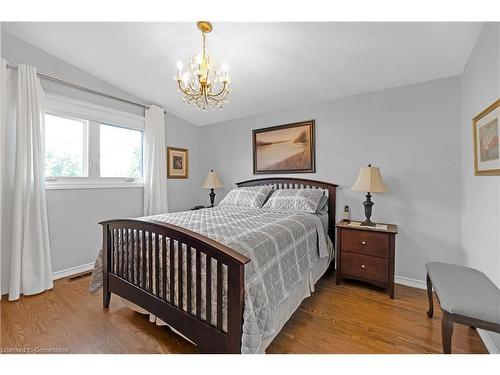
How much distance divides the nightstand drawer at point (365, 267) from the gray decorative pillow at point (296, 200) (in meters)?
0.65

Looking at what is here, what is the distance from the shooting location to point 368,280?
2.29 m

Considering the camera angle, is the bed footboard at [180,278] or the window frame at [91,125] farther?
the window frame at [91,125]

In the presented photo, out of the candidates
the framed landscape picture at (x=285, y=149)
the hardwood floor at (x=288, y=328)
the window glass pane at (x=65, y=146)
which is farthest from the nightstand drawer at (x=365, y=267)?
the window glass pane at (x=65, y=146)

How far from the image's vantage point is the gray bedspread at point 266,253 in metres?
1.24

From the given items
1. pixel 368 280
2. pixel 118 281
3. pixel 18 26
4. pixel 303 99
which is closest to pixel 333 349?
pixel 368 280

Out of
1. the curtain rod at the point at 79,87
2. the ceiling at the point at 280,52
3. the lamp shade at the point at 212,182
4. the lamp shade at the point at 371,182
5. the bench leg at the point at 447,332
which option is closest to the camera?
the bench leg at the point at 447,332

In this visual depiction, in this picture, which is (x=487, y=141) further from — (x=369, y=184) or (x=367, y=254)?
(x=367, y=254)

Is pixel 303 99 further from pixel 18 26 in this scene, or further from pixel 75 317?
pixel 75 317

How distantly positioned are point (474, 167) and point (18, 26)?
4.37 metres

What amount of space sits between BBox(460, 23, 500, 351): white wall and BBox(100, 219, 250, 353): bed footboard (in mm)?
1684

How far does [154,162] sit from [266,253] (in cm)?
270

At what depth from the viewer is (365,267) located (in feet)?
7.55

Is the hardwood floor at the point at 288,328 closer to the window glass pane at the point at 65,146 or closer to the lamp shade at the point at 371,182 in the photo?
the lamp shade at the point at 371,182

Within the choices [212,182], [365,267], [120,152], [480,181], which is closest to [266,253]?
[365,267]
